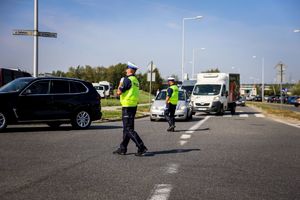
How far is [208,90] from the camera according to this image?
1046 inches

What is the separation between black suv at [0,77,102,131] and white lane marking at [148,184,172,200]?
825 centimetres

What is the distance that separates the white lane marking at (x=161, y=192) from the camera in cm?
508

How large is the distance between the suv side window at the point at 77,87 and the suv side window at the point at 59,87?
0.16 m

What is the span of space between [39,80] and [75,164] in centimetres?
678

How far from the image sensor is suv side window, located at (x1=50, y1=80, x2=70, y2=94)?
1376 centimetres

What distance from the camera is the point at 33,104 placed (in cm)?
1312

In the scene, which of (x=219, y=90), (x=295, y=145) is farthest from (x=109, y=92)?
(x=295, y=145)

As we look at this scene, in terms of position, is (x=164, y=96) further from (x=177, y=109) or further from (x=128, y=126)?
(x=128, y=126)

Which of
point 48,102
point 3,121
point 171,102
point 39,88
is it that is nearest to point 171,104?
point 171,102

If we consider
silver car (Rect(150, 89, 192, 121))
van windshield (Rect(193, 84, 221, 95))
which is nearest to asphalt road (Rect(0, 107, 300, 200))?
silver car (Rect(150, 89, 192, 121))

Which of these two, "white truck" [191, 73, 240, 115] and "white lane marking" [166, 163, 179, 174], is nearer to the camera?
"white lane marking" [166, 163, 179, 174]

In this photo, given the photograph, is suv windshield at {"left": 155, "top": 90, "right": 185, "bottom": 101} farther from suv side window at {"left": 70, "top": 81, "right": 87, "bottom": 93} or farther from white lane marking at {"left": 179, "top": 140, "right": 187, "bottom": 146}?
white lane marking at {"left": 179, "top": 140, "right": 187, "bottom": 146}

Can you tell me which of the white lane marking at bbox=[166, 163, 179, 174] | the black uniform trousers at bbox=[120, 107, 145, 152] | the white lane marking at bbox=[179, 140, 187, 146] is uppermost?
the black uniform trousers at bbox=[120, 107, 145, 152]

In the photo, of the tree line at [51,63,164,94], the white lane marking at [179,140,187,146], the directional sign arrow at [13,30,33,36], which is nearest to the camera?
the white lane marking at [179,140,187,146]
